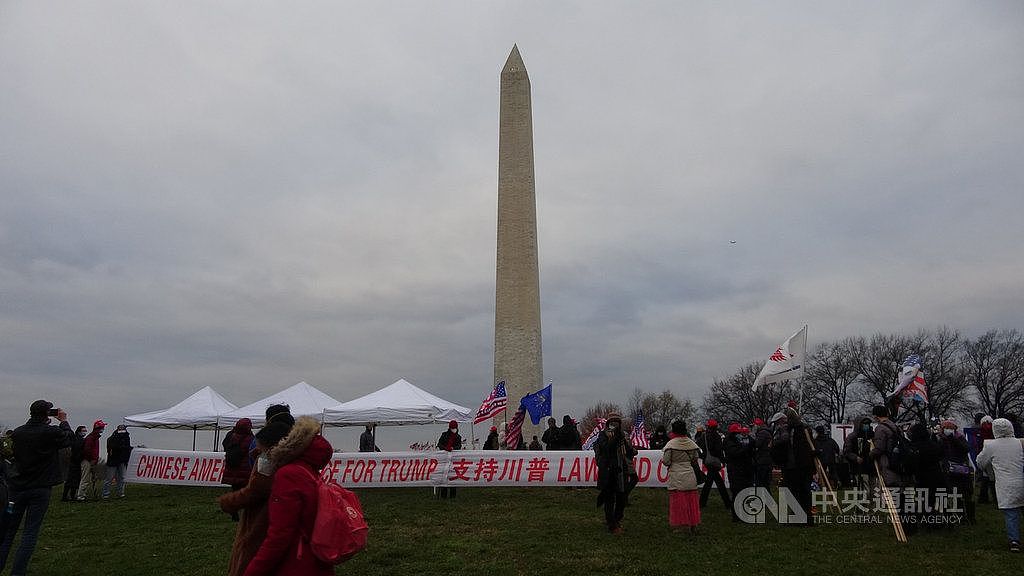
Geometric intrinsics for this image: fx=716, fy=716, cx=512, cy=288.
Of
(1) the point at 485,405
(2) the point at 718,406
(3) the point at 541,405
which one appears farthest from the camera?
(2) the point at 718,406

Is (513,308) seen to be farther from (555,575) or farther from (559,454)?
(555,575)

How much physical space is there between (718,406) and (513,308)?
42.0 meters

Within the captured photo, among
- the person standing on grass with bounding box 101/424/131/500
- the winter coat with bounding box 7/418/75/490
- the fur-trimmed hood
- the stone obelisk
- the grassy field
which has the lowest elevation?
the grassy field

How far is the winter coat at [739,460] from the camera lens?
42.4 feet

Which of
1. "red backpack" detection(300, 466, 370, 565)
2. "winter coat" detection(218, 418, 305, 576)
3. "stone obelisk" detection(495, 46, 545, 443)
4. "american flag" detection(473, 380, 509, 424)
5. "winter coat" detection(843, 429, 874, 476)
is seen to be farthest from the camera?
"stone obelisk" detection(495, 46, 545, 443)

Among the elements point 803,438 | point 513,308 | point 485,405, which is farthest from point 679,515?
point 513,308

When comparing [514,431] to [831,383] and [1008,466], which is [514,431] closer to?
[1008,466]

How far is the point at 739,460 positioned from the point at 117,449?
50.0 ft

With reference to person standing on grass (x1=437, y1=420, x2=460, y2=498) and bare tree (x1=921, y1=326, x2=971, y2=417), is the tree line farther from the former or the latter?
person standing on grass (x1=437, y1=420, x2=460, y2=498)

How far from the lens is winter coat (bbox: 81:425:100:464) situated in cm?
1758

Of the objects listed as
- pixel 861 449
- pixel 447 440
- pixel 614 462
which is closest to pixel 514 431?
pixel 447 440

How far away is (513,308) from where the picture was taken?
95.2 ft

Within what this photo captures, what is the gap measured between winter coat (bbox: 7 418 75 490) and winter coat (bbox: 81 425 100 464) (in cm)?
1128

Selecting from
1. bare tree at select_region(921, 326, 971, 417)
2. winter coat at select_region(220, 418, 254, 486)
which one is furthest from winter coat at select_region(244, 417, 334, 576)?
bare tree at select_region(921, 326, 971, 417)
